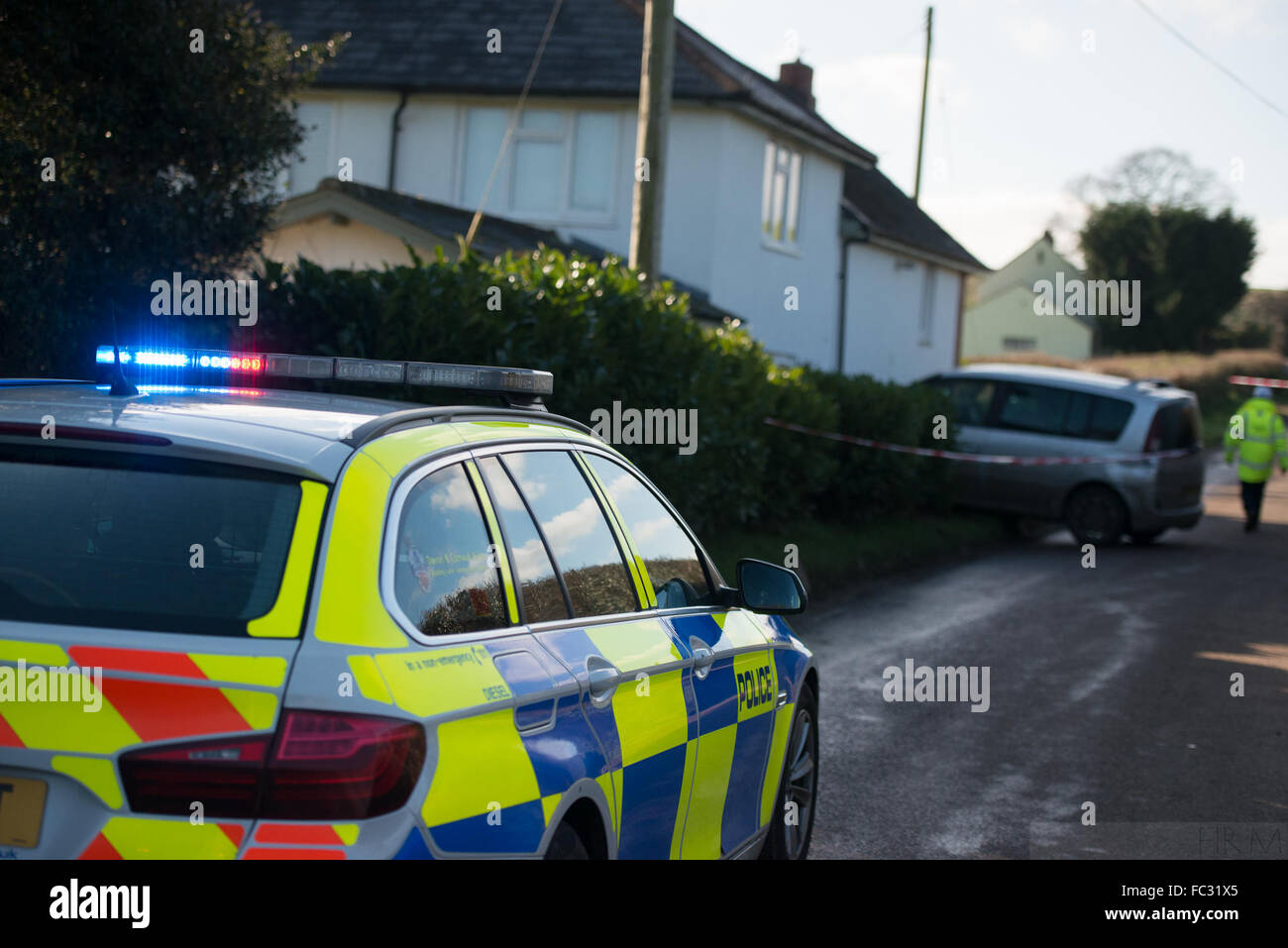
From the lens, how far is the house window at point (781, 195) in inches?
1025

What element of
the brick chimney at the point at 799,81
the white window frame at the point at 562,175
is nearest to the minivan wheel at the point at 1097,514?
the white window frame at the point at 562,175

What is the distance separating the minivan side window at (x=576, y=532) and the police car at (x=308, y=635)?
13mm

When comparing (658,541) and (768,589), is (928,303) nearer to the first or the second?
(768,589)

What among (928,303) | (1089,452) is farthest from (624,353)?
(928,303)

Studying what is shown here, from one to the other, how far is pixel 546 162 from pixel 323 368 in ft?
70.4

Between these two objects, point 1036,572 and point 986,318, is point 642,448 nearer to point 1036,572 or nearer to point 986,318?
point 1036,572

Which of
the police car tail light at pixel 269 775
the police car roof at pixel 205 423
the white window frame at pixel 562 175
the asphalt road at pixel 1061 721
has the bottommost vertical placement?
the asphalt road at pixel 1061 721

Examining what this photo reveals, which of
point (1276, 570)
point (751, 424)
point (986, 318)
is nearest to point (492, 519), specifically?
point (751, 424)

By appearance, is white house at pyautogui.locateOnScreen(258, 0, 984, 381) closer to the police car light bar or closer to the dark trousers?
the dark trousers

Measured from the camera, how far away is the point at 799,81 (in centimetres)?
3347

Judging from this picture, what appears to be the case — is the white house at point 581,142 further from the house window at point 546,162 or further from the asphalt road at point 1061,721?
the asphalt road at point 1061,721

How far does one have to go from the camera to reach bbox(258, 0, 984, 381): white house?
24.2 metres

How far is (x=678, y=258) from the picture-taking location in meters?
24.4

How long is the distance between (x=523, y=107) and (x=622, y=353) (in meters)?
14.0
